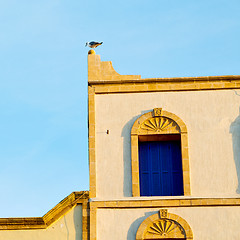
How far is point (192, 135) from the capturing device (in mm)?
30547

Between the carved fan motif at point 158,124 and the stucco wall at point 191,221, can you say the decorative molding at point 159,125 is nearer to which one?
the carved fan motif at point 158,124

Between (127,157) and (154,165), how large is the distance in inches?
45.8

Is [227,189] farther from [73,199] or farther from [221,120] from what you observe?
[73,199]

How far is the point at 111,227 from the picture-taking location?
2928 cm

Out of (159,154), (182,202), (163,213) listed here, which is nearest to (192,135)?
(159,154)

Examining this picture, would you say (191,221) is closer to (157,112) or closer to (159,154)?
(159,154)

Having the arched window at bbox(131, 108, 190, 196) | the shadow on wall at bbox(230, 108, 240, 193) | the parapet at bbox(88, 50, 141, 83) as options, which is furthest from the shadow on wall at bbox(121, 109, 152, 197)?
the shadow on wall at bbox(230, 108, 240, 193)

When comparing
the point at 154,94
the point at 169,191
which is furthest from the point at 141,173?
the point at 154,94

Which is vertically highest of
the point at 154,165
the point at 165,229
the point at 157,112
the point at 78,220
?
the point at 157,112

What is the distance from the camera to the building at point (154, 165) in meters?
29.2

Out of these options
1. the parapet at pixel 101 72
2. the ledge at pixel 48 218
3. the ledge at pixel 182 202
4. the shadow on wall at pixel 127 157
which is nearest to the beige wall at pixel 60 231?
the ledge at pixel 48 218

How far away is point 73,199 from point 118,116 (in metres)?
3.71

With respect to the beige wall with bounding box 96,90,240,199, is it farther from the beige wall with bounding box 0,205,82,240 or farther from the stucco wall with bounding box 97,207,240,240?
the beige wall with bounding box 0,205,82,240

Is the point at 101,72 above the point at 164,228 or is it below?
above
